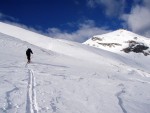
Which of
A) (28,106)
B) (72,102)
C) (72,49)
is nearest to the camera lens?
(28,106)

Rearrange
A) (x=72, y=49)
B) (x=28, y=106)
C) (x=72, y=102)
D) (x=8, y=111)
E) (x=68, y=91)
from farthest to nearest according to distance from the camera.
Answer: (x=72, y=49) → (x=68, y=91) → (x=72, y=102) → (x=28, y=106) → (x=8, y=111)

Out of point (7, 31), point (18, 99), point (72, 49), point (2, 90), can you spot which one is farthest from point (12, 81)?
point (7, 31)

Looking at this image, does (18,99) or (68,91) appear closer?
(18,99)

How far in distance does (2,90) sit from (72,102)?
350 centimetres

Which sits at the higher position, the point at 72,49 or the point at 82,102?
the point at 72,49

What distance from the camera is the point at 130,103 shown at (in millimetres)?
12891

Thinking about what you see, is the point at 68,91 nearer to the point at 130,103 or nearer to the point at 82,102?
the point at 82,102

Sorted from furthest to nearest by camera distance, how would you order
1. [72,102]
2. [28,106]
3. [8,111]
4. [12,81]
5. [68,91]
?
[12,81] → [68,91] → [72,102] → [28,106] → [8,111]

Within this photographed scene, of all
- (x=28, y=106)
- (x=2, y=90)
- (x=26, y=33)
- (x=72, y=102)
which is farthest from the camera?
(x=26, y=33)

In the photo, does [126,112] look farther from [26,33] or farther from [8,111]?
[26,33]

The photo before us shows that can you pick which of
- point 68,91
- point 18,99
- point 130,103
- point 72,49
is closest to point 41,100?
point 18,99

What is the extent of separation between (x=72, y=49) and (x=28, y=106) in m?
51.1

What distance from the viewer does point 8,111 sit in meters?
9.39

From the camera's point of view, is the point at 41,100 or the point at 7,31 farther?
the point at 7,31
